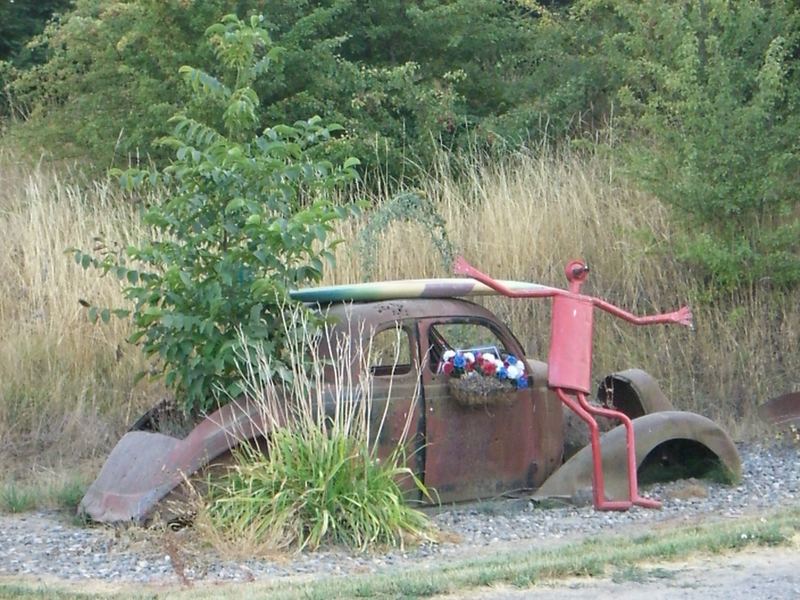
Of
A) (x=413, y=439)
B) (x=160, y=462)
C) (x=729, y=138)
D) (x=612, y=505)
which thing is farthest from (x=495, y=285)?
(x=729, y=138)

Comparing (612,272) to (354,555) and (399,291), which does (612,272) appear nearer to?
(399,291)

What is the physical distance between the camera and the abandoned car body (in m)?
9.11

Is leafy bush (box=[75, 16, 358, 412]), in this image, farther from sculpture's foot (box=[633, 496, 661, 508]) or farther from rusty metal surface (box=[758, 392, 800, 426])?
rusty metal surface (box=[758, 392, 800, 426])

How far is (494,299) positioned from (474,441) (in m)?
4.64

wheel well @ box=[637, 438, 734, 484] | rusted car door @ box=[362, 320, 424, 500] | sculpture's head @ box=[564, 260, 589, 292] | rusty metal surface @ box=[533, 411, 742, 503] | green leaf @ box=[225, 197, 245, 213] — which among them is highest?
green leaf @ box=[225, 197, 245, 213]

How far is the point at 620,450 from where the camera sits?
31.9 ft

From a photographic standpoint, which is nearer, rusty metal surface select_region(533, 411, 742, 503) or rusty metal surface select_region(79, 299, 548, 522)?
rusty metal surface select_region(79, 299, 548, 522)

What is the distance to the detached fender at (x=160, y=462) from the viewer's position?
8.96 metres

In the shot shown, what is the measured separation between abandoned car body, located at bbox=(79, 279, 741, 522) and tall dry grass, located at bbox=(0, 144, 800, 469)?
3136 millimetres

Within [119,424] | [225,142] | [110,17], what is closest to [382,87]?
[110,17]

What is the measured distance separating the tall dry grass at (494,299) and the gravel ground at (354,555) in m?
2.81

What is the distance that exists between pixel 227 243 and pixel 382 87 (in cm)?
823

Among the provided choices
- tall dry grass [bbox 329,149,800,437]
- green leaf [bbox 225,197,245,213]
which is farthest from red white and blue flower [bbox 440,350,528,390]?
tall dry grass [bbox 329,149,800,437]

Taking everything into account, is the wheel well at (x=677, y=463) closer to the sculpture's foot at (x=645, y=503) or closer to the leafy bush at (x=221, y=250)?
the sculpture's foot at (x=645, y=503)
